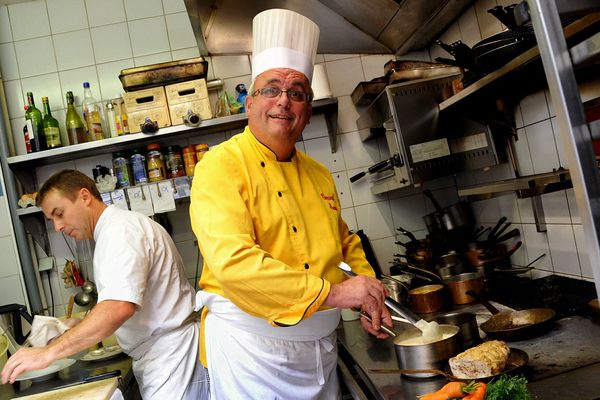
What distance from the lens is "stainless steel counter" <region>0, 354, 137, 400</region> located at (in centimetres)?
218

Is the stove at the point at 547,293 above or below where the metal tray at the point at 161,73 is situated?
below

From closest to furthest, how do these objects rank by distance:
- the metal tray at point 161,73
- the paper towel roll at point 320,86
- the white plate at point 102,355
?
the white plate at point 102,355
the metal tray at point 161,73
the paper towel roll at point 320,86

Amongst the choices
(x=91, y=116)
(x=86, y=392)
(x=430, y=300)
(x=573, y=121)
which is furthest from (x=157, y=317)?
(x=573, y=121)

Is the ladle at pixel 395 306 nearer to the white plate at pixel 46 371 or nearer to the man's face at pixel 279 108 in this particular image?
the man's face at pixel 279 108

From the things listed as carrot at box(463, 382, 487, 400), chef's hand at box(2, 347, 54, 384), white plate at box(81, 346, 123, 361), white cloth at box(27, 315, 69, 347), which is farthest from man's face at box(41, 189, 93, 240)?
carrot at box(463, 382, 487, 400)

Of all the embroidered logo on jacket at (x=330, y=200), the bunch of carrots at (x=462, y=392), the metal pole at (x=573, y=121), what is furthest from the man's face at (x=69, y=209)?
the metal pole at (x=573, y=121)

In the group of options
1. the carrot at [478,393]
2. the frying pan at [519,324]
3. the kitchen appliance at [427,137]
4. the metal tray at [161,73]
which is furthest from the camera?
the metal tray at [161,73]

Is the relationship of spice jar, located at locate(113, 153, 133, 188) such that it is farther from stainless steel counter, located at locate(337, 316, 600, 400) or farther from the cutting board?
stainless steel counter, located at locate(337, 316, 600, 400)

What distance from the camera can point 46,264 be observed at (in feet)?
10.4

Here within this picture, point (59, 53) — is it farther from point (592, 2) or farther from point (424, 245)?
point (592, 2)

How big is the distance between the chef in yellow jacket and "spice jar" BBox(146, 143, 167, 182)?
1.39m

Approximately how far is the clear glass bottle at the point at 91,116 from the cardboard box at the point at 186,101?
500mm

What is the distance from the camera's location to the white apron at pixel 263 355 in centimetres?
163

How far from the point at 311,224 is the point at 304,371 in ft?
1.59
